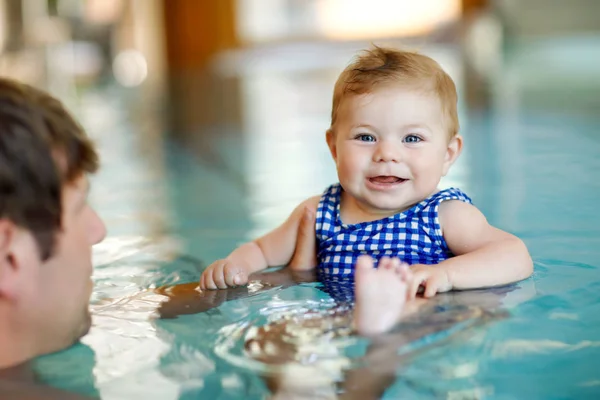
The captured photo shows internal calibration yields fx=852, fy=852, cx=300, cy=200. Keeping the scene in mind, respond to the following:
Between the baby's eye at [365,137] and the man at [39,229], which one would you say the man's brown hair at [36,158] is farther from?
the baby's eye at [365,137]

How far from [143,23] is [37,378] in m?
11.0

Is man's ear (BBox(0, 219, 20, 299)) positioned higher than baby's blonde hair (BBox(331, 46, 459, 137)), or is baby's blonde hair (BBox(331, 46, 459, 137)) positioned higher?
baby's blonde hair (BBox(331, 46, 459, 137))

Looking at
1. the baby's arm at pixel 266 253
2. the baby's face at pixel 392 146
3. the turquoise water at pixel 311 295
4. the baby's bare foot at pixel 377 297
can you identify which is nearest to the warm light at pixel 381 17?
the turquoise water at pixel 311 295

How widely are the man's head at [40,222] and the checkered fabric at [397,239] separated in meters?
0.52

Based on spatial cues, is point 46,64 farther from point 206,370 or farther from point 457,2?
point 206,370

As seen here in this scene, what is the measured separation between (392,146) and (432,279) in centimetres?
26

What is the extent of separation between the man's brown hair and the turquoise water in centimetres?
24

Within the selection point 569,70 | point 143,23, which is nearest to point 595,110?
point 569,70

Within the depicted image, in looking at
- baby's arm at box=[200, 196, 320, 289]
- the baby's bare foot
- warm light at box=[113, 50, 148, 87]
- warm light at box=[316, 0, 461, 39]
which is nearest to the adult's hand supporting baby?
baby's arm at box=[200, 196, 320, 289]

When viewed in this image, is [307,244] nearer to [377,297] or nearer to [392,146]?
[392,146]

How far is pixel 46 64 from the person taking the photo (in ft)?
27.4

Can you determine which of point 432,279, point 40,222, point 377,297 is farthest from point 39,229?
point 432,279

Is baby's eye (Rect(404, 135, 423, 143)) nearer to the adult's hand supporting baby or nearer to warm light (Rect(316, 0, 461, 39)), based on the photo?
the adult's hand supporting baby

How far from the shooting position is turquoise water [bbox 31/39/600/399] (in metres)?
1.14
